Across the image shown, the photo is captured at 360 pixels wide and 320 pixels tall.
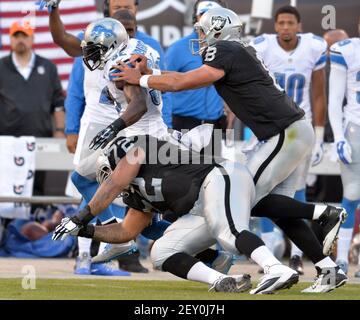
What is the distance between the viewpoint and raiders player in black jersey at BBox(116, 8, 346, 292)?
21.8ft

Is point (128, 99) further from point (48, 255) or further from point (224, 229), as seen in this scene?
point (48, 255)

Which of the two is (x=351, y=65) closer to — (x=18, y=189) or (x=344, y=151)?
(x=344, y=151)

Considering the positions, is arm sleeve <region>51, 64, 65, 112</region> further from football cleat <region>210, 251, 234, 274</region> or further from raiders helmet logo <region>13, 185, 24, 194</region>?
football cleat <region>210, 251, 234, 274</region>

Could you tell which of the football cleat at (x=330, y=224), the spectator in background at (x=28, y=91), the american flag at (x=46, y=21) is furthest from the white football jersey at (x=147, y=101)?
the american flag at (x=46, y=21)

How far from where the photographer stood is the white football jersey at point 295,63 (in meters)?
9.10

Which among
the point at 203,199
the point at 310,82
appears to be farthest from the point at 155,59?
the point at 310,82

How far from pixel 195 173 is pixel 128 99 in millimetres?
585

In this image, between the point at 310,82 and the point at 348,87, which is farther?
the point at 310,82

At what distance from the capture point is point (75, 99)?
8367 mm

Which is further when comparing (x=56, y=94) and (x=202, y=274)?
(x=56, y=94)

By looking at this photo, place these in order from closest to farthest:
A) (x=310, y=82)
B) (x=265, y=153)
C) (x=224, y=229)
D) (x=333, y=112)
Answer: (x=224, y=229), (x=265, y=153), (x=333, y=112), (x=310, y=82)

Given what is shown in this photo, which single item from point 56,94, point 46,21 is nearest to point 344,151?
point 56,94

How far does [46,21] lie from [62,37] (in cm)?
285

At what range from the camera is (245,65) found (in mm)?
6707
